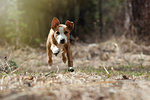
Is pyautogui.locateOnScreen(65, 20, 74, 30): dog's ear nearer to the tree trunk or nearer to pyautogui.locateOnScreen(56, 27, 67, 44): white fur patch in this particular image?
pyautogui.locateOnScreen(56, 27, 67, 44): white fur patch

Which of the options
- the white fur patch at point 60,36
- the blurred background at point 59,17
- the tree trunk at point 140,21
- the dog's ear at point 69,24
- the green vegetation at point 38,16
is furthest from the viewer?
the green vegetation at point 38,16

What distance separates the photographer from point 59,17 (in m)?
12.6

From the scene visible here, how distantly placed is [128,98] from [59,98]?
54 cm

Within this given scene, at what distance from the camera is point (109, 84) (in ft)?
7.53

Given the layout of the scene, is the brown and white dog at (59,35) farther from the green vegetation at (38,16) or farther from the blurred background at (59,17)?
the green vegetation at (38,16)

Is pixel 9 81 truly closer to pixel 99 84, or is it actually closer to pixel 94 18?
pixel 99 84

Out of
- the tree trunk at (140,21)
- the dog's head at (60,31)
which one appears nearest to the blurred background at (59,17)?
the tree trunk at (140,21)

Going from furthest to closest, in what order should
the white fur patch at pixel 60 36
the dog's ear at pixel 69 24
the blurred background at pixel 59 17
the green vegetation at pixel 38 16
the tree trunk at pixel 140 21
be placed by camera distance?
1. the green vegetation at pixel 38 16
2. the blurred background at pixel 59 17
3. the tree trunk at pixel 140 21
4. the dog's ear at pixel 69 24
5. the white fur patch at pixel 60 36

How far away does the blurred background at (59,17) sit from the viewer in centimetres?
879

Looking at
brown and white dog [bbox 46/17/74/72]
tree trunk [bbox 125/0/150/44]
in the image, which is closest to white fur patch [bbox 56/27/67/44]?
brown and white dog [bbox 46/17/74/72]

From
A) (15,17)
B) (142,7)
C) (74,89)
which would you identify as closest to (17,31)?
(15,17)

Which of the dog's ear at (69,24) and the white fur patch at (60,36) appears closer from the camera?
the white fur patch at (60,36)

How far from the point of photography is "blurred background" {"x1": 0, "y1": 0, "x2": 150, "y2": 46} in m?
8.79

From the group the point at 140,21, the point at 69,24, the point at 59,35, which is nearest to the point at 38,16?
the point at 140,21
